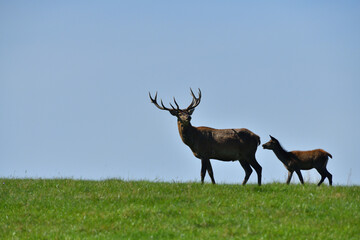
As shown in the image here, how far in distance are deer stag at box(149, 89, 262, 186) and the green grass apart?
1621mm

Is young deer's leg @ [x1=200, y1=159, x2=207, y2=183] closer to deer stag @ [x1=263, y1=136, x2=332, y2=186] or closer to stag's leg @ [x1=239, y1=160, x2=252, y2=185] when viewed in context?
stag's leg @ [x1=239, y1=160, x2=252, y2=185]

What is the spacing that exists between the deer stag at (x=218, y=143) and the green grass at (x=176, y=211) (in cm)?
162

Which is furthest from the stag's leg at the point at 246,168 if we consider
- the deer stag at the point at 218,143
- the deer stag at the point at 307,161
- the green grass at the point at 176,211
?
the deer stag at the point at 307,161

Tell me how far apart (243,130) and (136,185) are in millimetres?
4001

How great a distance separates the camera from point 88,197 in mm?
15258

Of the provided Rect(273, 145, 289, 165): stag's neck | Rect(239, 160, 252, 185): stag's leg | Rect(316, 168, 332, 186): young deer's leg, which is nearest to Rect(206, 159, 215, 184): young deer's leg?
Rect(239, 160, 252, 185): stag's leg

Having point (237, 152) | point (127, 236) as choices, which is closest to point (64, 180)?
point (237, 152)

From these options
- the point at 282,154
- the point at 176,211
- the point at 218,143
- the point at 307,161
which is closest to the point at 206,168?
the point at 218,143

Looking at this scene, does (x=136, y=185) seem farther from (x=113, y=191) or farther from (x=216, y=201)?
(x=216, y=201)

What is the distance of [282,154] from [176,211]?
813 cm

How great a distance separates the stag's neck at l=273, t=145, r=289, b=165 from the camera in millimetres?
20411

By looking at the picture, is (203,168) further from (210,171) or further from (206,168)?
(210,171)

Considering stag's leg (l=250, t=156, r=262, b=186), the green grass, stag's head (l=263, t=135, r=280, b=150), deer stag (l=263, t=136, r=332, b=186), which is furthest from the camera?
stag's head (l=263, t=135, r=280, b=150)

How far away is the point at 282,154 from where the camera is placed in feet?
67.6
